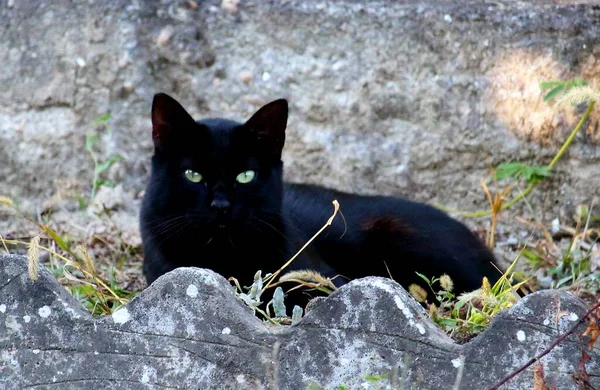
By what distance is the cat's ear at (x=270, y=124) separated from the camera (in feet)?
8.63

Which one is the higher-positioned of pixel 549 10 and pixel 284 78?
pixel 549 10

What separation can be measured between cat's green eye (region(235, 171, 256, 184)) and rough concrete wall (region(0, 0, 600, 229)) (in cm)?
94

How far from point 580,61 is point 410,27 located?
2.18 ft

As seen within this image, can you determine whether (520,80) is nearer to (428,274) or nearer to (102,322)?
(428,274)

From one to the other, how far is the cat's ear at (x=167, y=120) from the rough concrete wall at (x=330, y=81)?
3.19ft

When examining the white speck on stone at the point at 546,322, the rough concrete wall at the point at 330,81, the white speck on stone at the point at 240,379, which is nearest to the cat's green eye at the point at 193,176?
the white speck on stone at the point at 240,379

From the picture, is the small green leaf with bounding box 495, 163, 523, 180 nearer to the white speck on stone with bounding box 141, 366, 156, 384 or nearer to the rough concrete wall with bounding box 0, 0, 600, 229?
the rough concrete wall with bounding box 0, 0, 600, 229

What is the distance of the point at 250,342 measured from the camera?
6.11ft

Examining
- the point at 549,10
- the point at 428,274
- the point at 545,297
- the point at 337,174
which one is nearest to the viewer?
the point at 545,297

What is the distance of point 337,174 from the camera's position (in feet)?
11.8

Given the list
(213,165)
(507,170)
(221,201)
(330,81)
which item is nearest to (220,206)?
(221,201)

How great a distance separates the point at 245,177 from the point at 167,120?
0.29 meters

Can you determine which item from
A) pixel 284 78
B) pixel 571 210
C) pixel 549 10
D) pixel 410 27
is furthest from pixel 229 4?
pixel 571 210

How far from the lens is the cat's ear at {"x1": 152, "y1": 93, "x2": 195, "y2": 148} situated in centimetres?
253
